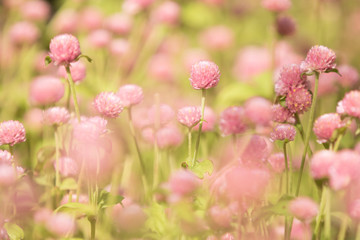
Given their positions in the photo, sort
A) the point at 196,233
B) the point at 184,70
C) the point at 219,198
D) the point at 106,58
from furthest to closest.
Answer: the point at 184,70
the point at 106,58
the point at 219,198
the point at 196,233

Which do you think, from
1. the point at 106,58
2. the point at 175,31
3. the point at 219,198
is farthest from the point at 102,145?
the point at 175,31

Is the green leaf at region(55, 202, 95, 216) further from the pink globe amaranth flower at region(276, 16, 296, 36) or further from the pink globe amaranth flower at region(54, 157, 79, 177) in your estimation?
the pink globe amaranth flower at region(276, 16, 296, 36)

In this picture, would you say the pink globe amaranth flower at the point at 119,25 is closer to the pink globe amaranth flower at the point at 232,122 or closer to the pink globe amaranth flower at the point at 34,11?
the pink globe amaranth flower at the point at 34,11

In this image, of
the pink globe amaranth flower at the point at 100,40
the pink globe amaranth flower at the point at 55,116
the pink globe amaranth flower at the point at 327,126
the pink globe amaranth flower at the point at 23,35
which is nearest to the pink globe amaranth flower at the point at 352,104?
the pink globe amaranth flower at the point at 327,126

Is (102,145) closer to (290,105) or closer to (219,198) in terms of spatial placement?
(219,198)

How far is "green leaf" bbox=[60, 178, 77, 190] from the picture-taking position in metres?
1.02

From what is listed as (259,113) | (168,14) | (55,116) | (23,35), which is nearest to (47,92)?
(55,116)

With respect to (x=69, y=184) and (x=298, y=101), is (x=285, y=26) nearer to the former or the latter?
(x=298, y=101)

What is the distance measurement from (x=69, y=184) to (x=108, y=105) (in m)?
0.18

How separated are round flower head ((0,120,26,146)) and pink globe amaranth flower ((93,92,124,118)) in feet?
0.47

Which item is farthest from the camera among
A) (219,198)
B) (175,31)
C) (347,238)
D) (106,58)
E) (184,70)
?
(175,31)

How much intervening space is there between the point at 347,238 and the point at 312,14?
7.41ft

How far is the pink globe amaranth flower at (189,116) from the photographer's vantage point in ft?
3.15

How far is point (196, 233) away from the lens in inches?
29.9
